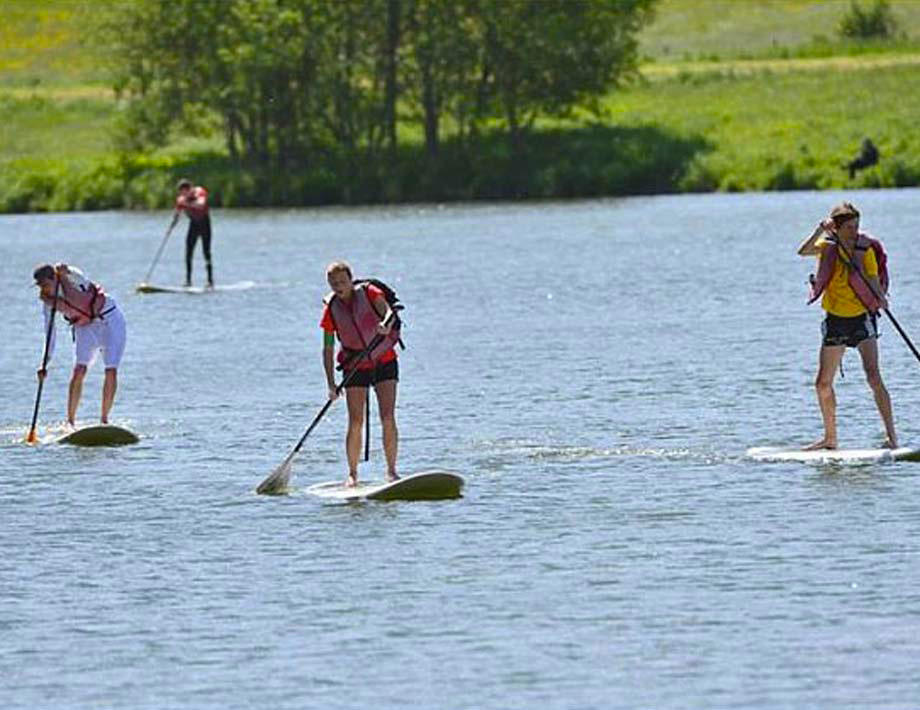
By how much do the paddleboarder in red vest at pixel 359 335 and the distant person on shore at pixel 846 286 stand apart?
3.40 m

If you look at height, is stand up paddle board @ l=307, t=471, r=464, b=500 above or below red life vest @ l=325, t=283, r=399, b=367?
below

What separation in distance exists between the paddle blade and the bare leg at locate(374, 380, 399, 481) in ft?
2.80

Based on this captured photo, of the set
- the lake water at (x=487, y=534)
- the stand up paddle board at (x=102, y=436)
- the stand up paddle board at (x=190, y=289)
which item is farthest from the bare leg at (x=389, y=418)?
the stand up paddle board at (x=190, y=289)

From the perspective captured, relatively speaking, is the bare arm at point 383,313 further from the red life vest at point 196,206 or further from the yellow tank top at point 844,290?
the red life vest at point 196,206

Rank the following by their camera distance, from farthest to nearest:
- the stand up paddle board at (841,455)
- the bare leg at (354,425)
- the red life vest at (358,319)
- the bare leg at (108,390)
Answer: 1. the bare leg at (108,390)
2. the stand up paddle board at (841,455)
3. the bare leg at (354,425)
4. the red life vest at (358,319)

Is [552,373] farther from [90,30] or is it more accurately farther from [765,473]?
[90,30]

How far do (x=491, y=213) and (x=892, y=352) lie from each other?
163 feet

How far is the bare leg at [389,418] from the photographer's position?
861 inches

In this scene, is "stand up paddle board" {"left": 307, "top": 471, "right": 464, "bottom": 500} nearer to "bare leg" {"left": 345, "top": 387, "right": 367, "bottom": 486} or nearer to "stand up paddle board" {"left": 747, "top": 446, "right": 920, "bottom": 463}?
"bare leg" {"left": 345, "top": 387, "right": 367, "bottom": 486}

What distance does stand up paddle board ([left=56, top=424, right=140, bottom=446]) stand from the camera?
27.2m

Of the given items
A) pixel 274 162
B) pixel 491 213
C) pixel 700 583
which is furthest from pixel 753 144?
pixel 700 583

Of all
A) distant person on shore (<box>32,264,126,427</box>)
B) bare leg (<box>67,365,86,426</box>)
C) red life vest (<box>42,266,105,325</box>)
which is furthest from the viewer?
bare leg (<box>67,365,86,426</box>)

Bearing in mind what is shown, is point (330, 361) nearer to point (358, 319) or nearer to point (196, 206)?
point (358, 319)

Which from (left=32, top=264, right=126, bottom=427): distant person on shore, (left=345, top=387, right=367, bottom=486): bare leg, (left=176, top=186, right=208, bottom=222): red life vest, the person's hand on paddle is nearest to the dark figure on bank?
(left=176, top=186, right=208, bottom=222): red life vest
